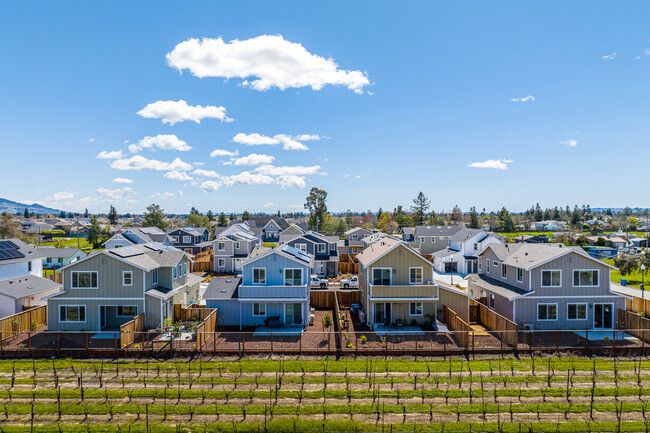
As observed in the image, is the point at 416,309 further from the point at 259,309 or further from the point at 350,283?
the point at 350,283

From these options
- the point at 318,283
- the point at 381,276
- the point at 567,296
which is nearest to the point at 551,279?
the point at 567,296

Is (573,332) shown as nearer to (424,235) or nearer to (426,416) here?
(426,416)

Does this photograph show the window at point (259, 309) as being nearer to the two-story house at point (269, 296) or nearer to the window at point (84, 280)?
the two-story house at point (269, 296)

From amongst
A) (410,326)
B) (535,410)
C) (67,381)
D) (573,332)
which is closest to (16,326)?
(67,381)

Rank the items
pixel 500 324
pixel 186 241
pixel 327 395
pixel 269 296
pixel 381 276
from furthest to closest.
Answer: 1. pixel 186 241
2. pixel 381 276
3. pixel 269 296
4. pixel 500 324
5. pixel 327 395

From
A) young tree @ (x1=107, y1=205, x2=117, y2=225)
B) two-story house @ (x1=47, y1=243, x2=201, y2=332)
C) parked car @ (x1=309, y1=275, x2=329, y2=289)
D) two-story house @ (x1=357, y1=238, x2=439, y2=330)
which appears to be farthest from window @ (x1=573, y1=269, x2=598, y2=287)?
young tree @ (x1=107, y1=205, x2=117, y2=225)

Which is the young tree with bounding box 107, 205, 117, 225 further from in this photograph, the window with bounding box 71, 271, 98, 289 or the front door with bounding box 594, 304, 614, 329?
the front door with bounding box 594, 304, 614, 329
